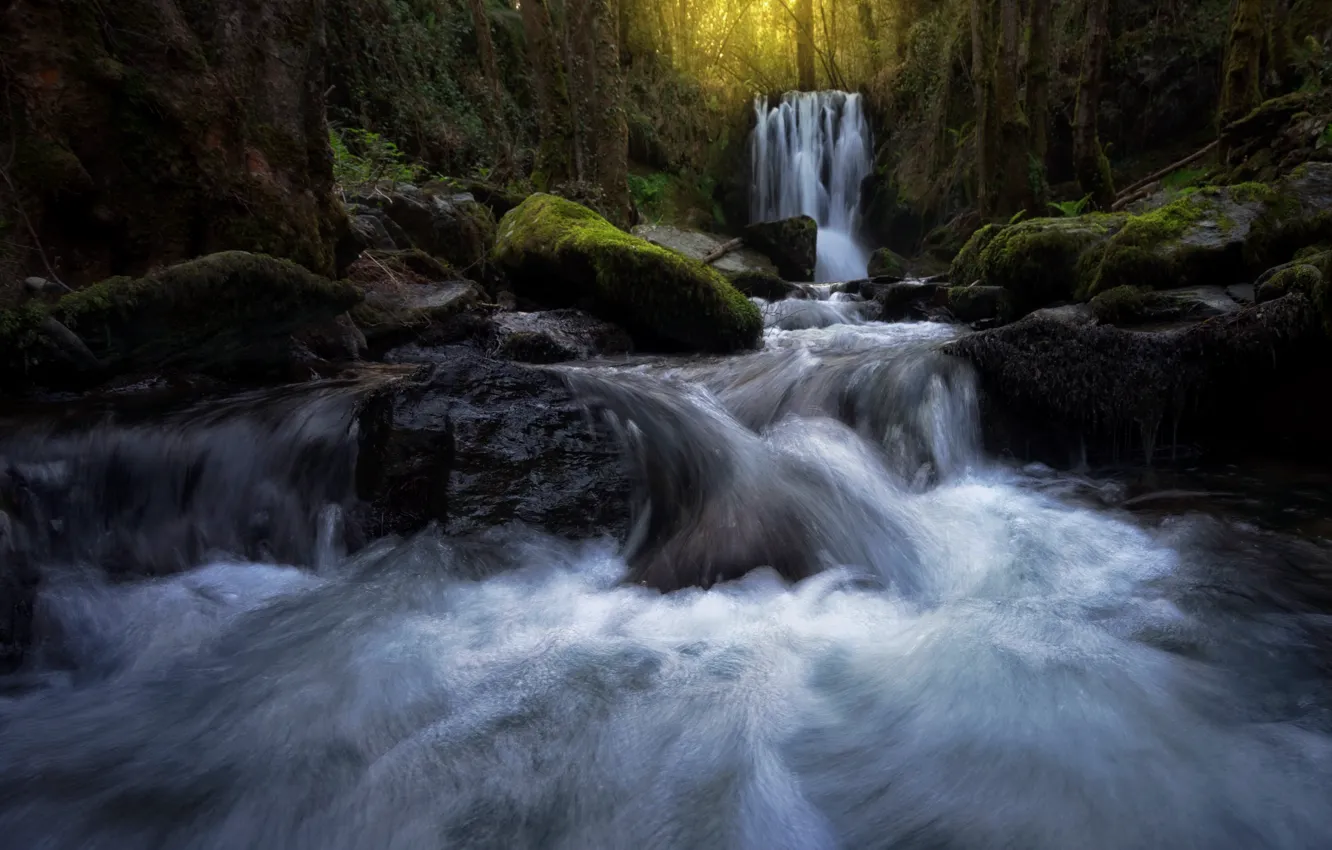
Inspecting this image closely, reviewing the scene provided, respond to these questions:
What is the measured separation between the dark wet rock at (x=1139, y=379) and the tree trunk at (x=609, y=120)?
709cm

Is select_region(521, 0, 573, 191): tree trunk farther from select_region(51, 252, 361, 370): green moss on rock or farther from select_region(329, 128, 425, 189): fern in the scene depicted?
select_region(51, 252, 361, 370): green moss on rock

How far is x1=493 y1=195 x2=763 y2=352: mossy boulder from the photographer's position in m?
6.84

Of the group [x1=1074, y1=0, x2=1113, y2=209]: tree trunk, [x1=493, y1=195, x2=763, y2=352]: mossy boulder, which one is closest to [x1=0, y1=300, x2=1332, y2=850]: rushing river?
[x1=493, y1=195, x2=763, y2=352]: mossy boulder

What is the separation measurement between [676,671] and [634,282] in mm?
4999

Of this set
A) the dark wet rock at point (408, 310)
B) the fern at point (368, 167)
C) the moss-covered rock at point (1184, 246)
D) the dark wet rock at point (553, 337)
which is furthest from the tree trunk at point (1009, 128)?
the fern at point (368, 167)

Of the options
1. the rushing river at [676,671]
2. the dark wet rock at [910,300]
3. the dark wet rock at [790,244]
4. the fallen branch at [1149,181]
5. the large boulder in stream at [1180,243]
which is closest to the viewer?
the rushing river at [676,671]

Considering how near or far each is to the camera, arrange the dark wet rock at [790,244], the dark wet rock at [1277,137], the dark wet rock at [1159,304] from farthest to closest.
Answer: the dark wet rock at [790,244] < the dark wet rock at [1277,137] < the dark wet rock at [1159,304]

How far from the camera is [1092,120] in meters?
10.8

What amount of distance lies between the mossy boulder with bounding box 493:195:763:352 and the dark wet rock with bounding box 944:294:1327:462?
300 cm

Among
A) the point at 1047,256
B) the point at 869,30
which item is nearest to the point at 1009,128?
the point at 1047,256

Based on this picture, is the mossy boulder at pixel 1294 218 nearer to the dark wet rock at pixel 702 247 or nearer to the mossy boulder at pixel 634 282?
the mossy boulder at pixel 634 282

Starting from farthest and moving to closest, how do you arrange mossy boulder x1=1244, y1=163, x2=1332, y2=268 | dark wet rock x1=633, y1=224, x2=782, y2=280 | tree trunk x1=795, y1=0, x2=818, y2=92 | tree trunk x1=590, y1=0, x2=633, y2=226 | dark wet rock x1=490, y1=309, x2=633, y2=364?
tree trunk x1=795, y1=0, x2=818, y2=92 → dark wet rock x1=633, y1=224, x2=782, y2=280 → tree trunk x1=590, y1=0, x2=633, y2=226 → dark wet rock x1=490, y1=309, x2=633, y2=364 → mossy boulder x1=1244, y1=163, x2=1332, y2=268

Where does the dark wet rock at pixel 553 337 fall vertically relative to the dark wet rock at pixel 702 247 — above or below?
below

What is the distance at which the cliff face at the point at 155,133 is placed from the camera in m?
3.83
